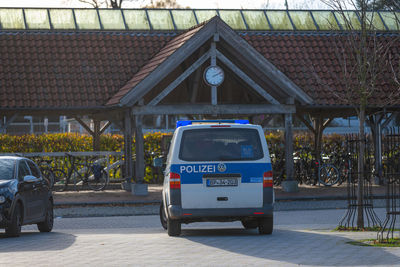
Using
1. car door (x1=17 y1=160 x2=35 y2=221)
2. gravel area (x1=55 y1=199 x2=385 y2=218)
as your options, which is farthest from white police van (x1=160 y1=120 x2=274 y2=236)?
gravel area (x1=55 y1=199 x2=385 y2=218)

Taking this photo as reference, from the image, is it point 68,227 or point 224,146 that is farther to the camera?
point 68,227

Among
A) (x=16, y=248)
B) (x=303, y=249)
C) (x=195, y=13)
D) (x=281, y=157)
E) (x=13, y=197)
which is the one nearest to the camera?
(x=303, y=249)

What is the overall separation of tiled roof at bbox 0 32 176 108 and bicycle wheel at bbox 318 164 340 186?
6.93 metres

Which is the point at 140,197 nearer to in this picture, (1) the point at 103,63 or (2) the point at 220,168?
(1) the point at 103,63

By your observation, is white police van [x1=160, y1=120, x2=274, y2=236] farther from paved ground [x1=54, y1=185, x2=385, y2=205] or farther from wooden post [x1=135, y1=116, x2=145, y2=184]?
wooden post [x1=135, y1=116, x2=145, y2=184]

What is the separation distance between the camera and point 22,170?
51.4 ft

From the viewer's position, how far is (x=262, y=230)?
1405cm

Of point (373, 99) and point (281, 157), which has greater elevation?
point (373, 99)

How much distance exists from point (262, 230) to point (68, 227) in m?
5.13

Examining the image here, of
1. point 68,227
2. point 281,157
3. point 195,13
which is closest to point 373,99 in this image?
point 281,157

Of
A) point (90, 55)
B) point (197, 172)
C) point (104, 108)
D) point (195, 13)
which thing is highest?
point (195, 13)

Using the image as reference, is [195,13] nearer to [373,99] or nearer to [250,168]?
[373,99]

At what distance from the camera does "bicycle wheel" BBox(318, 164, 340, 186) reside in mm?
28078

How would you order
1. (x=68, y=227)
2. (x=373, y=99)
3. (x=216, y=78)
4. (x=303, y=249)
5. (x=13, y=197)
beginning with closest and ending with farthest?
(x=303, y=249)
(x=13, y=197)
(x=68, y=227)
(x=216, y=78)
(x=373, y=99)
